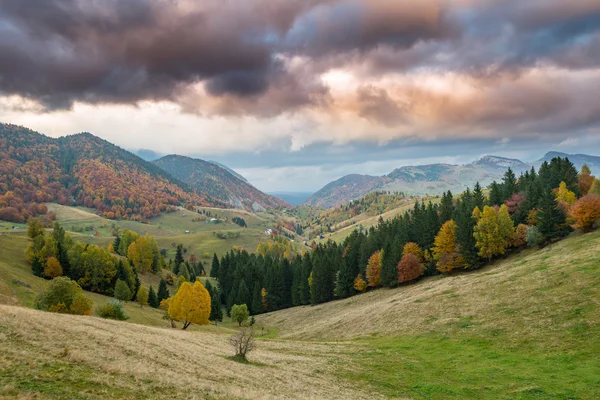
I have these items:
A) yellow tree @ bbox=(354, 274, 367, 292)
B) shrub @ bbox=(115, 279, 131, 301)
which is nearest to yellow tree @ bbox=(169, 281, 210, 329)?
shrub @ bbox=(115, 279, 131, 301)

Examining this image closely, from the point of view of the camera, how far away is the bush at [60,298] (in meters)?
52.3

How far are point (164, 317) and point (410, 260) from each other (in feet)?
221

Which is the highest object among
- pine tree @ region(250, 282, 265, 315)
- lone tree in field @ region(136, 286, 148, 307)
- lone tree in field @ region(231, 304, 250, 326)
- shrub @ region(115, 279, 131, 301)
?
shrub @ region(115, 279, 131, 301)

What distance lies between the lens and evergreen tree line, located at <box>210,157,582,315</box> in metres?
84.2

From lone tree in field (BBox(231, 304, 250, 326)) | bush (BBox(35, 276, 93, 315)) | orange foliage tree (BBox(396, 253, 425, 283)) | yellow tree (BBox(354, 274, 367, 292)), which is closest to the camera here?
bush (BBox(35, 276, 93, 315))

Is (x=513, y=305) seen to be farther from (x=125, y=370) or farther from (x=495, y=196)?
(x=495, y=196)

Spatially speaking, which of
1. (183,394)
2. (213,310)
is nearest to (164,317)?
(213,310)

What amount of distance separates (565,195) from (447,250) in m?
32.6

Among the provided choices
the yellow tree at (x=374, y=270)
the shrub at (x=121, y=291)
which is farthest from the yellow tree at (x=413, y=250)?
the shrub at (x=121, y=291)

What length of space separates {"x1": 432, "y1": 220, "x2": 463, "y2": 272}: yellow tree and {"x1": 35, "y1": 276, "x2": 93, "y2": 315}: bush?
8085 centimetres

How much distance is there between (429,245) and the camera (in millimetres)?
101375

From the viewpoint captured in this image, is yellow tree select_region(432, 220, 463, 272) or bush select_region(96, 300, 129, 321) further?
yellow tree select_region(432, 220, 463, 272)

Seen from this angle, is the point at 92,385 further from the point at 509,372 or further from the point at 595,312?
the point at 595,312

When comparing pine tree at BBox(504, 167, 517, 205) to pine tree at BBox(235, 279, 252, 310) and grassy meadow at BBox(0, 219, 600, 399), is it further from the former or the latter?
pine tree at BBox(235, 279, 252, 310)
